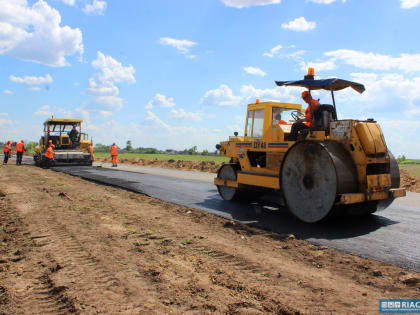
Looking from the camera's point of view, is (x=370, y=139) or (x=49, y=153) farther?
(x=49, y=153)

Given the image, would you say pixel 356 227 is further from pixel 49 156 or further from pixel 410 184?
pixel 49 156

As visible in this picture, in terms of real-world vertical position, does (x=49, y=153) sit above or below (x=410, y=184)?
above

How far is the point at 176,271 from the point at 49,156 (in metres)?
19.7

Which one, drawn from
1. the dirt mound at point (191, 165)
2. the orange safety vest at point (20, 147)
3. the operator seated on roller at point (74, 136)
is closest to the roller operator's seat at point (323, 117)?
the dirt mound at point (191, 165)

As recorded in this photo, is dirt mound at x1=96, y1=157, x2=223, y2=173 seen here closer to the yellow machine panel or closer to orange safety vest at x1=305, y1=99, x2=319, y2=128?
orange safety vest at x1=305, y1=99, x2=319, y2=128

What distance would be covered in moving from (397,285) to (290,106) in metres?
5.45

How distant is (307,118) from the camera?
7.38 metres

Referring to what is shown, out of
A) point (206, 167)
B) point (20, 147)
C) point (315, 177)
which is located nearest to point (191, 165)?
point (206, 167)

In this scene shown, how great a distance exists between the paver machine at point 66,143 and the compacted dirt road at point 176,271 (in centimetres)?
1708

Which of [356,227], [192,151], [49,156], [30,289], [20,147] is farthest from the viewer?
[192,151]

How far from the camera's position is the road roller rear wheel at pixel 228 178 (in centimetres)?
931

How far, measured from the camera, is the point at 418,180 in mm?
14750

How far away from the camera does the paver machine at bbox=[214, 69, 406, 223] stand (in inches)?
245

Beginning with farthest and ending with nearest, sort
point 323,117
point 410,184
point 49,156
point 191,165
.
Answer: point 191,165 → point 49,156 → point 410,184 → point 323,117
